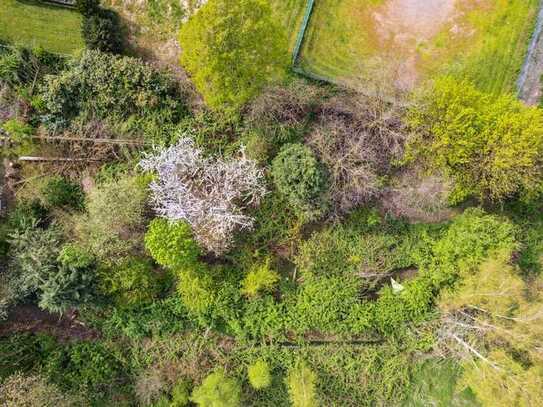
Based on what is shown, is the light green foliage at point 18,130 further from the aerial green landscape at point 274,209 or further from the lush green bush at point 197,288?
the lush green bush at point 197,288

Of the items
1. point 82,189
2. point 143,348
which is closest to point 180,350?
point 143,348

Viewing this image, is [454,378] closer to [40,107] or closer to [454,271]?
[454,271]

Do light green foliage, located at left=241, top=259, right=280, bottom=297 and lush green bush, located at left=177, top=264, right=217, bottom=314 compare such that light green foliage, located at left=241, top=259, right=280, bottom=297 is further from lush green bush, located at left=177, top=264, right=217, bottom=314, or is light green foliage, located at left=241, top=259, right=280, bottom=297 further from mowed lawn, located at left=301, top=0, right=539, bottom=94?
mowed lawn, located at left=301, top=0, right=539, bottom=94

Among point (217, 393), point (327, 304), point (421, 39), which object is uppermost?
point (421, 39)

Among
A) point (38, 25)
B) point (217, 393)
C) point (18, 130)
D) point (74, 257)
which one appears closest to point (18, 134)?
point (18, 130)

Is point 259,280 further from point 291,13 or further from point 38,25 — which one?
point 38,25
